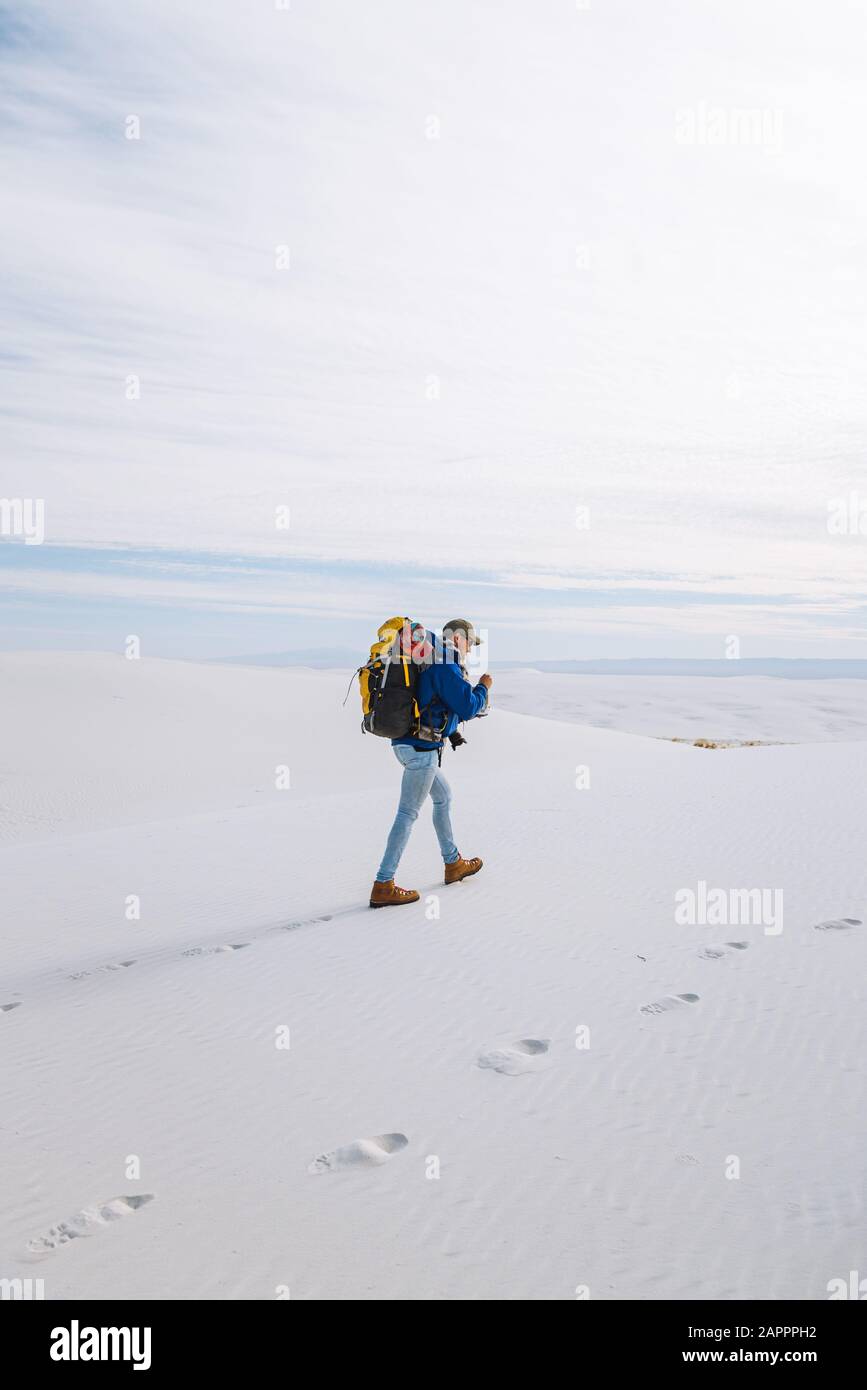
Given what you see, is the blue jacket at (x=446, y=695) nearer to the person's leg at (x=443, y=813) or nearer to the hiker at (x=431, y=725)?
the hiker at (x=431, y=725)

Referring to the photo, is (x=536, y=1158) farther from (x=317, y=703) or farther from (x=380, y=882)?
(x=317, y=703)

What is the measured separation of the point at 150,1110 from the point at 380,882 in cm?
291

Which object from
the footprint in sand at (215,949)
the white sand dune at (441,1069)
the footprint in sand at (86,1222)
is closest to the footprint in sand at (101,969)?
the white sand dune at (441,1069)

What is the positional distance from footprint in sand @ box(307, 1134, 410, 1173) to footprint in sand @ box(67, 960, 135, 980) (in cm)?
264

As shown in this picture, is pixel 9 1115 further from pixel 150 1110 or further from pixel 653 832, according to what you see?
pixel 653 832

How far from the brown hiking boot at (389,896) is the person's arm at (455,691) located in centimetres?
127

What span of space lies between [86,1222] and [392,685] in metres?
3.52

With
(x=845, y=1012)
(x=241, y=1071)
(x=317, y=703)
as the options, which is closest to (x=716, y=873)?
(x=845, y=1012)

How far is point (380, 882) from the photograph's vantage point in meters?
6.61

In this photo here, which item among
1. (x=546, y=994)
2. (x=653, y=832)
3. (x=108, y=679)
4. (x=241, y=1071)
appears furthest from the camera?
(x=108, y=679)

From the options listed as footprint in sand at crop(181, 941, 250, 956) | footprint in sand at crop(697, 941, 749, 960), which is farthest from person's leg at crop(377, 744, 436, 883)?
footprint in sand at crop(697, 941, 749, 960)

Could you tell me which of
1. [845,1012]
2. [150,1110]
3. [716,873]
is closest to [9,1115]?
[150,1110]
